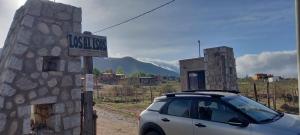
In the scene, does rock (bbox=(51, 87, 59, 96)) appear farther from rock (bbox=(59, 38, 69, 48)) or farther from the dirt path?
the dirt path

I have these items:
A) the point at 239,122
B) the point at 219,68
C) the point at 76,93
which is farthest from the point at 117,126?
the point at 239,122

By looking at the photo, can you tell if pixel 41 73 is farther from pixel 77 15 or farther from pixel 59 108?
pixel 77 15

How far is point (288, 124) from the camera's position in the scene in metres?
6.46

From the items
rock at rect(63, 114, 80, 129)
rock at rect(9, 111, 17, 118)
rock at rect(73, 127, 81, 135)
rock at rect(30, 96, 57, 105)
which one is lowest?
rock at rect(73, 127, 81, 135)

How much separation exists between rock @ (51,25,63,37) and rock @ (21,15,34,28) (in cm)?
63

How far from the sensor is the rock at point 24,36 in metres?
8.08

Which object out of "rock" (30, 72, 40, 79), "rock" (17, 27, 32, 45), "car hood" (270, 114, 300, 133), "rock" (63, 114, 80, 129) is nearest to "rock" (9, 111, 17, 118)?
"rock" (30, 72, 40, 79)

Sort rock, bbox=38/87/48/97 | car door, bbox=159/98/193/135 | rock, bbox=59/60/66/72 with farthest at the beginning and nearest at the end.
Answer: rock, bbox=59/60/66/72 → rock, bbox=38/87/48/97 → car door, bbox=159/98/193/135

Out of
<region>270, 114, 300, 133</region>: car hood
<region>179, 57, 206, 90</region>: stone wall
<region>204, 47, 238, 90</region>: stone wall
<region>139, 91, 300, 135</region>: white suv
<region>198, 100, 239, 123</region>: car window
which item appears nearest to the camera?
<region>270, 114, 300, 133</region>: car hood

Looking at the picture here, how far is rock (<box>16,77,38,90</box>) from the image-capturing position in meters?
8.09

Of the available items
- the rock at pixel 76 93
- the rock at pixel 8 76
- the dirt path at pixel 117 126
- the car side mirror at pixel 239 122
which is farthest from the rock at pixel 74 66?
the car side mirror at pixel 239 122

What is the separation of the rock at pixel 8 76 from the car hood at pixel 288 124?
557cm

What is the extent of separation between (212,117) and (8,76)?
4.57m

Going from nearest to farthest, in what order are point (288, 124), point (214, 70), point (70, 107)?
point (288, 124)
point (70, 107)
point (214, 70)
